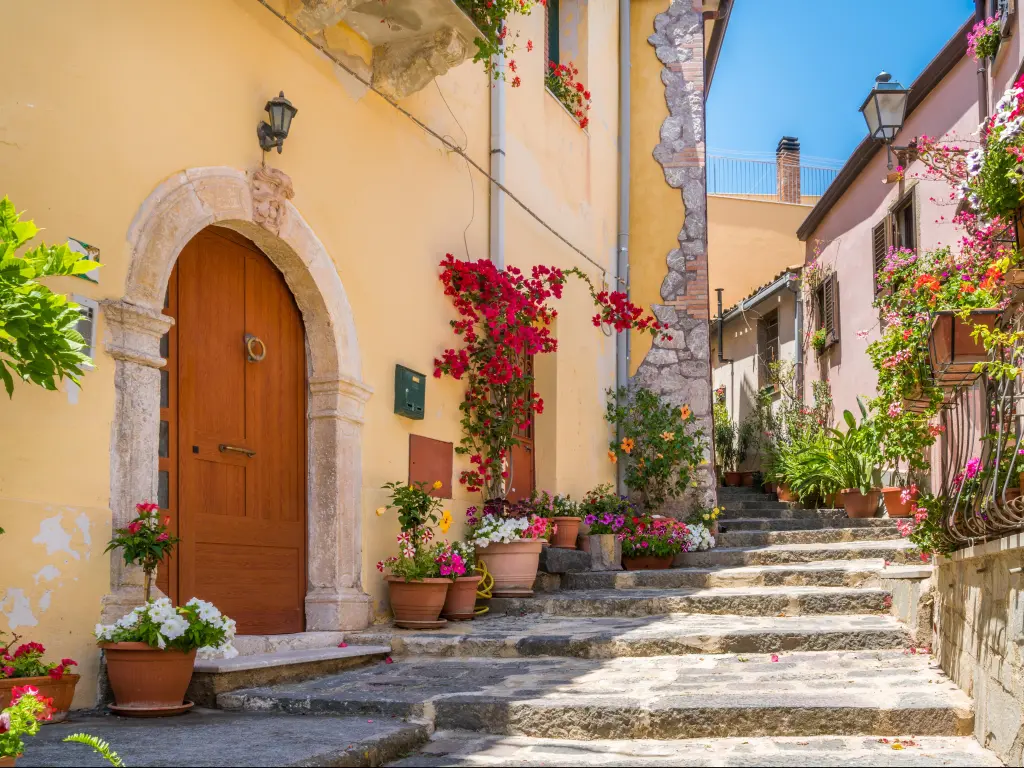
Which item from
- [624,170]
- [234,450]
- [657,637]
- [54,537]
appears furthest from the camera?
[624,170]

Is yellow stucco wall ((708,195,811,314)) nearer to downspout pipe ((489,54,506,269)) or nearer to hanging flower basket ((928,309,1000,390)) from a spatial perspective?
downspout pipe ((489,54,506,269))

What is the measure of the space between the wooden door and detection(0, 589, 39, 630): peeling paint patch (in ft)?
3.46

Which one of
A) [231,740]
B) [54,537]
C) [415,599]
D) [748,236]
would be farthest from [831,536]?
[748,236]

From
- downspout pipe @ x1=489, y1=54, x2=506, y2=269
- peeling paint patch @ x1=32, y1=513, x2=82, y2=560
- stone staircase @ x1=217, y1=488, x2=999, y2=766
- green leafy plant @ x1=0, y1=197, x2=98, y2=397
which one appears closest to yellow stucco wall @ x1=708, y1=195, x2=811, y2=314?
downspout pipe @ x1=489, y1=54, x2=506, y2=269

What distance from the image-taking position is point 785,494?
42.6 feet

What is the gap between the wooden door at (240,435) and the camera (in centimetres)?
515

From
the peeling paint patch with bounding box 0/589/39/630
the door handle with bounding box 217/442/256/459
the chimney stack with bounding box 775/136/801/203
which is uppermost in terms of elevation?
the chimney stack with bounding box 775/136/801/203

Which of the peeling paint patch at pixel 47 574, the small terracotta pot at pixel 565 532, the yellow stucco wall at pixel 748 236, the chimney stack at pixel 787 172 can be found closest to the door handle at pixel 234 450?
the peeling paint patch at pixel 47 574

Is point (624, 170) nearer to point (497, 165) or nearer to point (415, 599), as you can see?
point (497, 165)

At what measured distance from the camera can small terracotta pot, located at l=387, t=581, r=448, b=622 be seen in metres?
6.13

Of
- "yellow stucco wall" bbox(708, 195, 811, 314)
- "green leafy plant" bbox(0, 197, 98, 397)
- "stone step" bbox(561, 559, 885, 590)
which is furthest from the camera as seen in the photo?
"yellow stucco wall" bbox(708, 195, 811, 314)

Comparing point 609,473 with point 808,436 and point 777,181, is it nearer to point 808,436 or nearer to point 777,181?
point 808,436

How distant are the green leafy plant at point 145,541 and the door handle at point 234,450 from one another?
38.1 inches

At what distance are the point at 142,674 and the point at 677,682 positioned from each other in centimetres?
222
